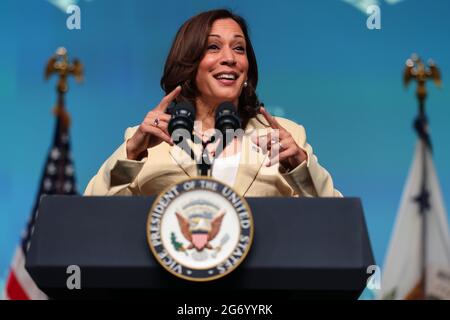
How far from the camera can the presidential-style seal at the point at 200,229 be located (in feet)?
9.08

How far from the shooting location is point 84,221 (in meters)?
2.89

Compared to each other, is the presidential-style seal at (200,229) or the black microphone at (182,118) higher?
the black microphone at (182,118)

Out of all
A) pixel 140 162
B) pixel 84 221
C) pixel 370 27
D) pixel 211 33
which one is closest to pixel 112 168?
pixel 140 162

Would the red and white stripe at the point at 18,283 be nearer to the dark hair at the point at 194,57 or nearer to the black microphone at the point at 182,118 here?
the dark hair at the point at 194,57

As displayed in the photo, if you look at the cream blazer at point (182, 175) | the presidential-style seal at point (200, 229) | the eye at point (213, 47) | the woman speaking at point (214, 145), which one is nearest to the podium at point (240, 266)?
the presidential-style seal at point (200, 229)

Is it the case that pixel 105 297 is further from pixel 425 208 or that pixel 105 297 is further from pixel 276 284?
pixel 425 208

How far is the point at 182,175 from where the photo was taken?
3529 mm

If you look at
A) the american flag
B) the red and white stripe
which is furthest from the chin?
the red and white stripe

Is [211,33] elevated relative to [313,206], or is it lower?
elevated

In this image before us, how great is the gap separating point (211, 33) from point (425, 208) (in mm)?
1358

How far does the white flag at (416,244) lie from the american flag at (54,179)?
1.48 meters

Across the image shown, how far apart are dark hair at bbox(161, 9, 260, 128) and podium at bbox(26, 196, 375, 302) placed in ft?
3.12

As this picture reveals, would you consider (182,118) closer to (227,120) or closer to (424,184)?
(227,120)

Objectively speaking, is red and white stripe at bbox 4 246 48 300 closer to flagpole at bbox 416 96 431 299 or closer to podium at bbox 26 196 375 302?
podium at bbox 26 196 375 302
